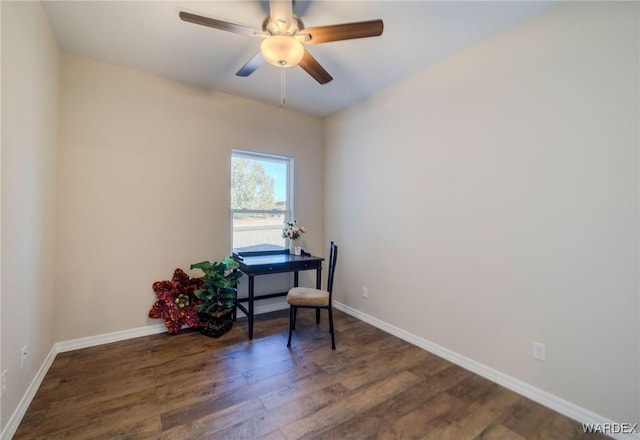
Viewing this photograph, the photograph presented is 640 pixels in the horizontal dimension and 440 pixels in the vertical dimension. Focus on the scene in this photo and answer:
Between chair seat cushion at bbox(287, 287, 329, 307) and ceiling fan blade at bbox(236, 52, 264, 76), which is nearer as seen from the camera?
ceiling fan blade at bbox(236, 52, 264, 76)

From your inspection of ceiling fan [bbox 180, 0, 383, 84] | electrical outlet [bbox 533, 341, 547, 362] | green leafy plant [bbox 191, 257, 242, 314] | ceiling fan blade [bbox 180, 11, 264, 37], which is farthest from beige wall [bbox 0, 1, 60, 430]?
electrical outlet [bbox 533, 341, 547, 362]

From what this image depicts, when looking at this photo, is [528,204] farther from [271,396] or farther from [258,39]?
[258,39]

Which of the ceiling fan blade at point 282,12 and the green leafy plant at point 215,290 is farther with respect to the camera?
the green leafy plant at point 215,290

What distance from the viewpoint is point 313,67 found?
2133mm

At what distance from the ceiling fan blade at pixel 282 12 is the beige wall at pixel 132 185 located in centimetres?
182

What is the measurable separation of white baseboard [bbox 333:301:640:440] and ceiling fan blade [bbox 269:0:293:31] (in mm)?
2914

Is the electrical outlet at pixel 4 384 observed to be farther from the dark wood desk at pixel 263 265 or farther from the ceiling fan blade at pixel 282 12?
the ceiling fan blade at pixel 282 12

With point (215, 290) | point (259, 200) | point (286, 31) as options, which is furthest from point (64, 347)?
point (286, 31)

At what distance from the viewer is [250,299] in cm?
283

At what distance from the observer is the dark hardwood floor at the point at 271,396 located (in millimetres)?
1622

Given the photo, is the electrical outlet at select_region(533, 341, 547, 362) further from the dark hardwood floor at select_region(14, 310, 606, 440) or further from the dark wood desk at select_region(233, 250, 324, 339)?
the dark wood desk at select_region(233, 250, 324, 339)

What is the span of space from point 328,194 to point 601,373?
124 inches

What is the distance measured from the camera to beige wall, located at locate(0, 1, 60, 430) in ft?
4.93

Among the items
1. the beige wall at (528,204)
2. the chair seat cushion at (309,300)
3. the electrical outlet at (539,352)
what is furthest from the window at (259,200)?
the electrical outlet at (539,352)
